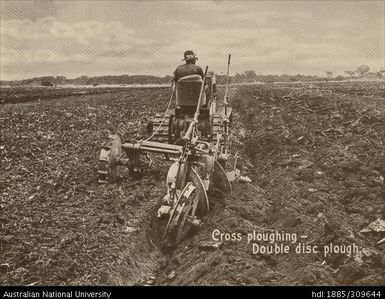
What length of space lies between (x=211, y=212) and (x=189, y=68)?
312cm

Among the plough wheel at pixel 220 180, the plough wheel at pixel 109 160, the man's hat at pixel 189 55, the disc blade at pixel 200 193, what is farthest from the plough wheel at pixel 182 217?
the man's hat at pixel 189 55

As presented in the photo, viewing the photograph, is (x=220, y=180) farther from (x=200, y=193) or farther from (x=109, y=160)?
(x=109, y=160)

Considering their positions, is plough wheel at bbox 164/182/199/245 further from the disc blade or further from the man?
the man

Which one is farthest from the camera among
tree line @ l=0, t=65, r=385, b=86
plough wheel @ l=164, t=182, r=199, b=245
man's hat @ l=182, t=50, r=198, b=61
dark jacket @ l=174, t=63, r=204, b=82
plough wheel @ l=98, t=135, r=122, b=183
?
tree line @ l=0, t=65, r=385, b=86

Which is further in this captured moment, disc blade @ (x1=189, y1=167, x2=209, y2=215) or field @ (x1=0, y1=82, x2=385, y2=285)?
disc blade @ (x1=189, y1=167, x2=209, y2=215)

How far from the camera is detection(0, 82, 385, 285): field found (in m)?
4.98

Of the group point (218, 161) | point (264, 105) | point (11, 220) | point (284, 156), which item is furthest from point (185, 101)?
point (264, 105)

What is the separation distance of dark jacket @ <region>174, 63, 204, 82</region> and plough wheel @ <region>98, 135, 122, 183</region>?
1.83 m

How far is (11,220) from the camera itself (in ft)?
20.5

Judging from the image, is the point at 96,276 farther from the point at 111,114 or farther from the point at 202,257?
the point at 111,114

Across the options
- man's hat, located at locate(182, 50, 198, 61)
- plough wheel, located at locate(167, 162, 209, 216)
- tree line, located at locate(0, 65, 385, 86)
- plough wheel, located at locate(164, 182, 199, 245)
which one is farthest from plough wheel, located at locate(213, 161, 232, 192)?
tree line, located at locate(0, 65, 385, 86)

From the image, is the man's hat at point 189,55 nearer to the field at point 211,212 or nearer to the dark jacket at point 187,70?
the dark jacket at point 187,70

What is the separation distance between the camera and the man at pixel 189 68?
854 centimetres

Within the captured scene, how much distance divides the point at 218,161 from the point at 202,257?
2.73 meters
